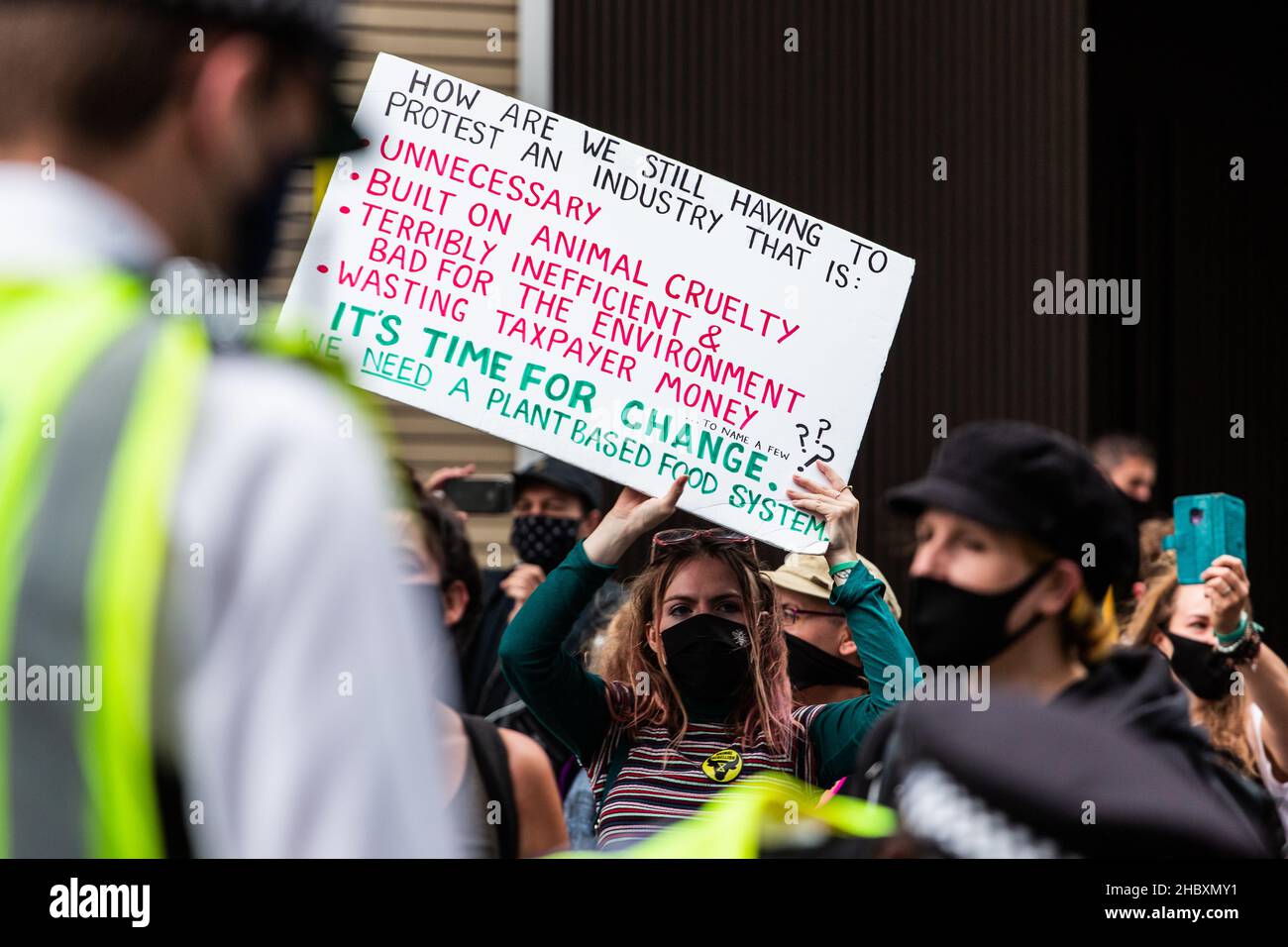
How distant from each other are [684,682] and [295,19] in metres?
2.84

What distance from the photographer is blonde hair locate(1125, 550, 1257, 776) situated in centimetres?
414

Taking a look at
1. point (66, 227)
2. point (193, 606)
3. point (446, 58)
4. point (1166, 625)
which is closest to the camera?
point (193, 606)

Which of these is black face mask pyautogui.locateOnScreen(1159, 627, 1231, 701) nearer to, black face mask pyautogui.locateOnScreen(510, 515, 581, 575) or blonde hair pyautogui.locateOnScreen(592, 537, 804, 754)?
blonde hair pyautogui.locateOnScreen(592, 537, 804, 754)

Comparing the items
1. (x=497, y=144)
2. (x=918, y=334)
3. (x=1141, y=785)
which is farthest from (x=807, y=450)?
(x=918, y=334)

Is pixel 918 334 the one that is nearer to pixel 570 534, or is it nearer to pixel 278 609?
pixel 570 534

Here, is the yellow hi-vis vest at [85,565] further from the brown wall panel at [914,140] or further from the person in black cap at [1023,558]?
the brown wall panel at [914,140]

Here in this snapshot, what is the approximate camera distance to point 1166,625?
4.64 metres

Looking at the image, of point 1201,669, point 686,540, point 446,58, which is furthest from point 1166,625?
point 446,58

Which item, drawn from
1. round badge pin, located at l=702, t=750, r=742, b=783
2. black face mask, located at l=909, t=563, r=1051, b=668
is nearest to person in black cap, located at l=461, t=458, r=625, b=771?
round badge pin, located at l=702, t=750, r=742, b=783

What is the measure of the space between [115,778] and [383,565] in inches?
6.4

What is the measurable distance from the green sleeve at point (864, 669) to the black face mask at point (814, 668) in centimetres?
31

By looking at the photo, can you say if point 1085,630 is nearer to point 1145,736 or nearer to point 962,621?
point 962,621

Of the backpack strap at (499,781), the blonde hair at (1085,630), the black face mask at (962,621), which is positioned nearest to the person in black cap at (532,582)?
the backpack strap at (499,781)

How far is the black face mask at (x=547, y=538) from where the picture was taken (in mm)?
5461
